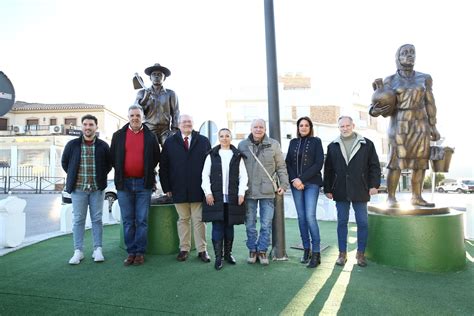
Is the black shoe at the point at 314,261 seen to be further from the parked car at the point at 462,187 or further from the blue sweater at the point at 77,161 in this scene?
the parked car at the point at 462,187

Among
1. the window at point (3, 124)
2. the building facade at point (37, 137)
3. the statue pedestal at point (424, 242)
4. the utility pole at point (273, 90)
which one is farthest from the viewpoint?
the window at point (3, 124)

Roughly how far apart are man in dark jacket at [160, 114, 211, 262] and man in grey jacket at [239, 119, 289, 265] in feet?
2.02

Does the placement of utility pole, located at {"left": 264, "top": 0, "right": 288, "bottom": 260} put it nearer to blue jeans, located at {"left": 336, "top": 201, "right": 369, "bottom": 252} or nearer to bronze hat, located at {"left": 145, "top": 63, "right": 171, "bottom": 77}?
blue jeans, located at {"left": 336, "top": 201, "right": 369, "bottom": 252}

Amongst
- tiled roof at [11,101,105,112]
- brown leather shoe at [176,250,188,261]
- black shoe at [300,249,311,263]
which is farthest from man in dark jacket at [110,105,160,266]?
tiled roof at [11,101,105,112]

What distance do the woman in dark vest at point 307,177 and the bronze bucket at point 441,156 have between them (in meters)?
1.58

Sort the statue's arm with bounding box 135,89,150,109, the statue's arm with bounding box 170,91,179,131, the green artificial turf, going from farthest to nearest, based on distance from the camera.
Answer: the statue's arm with bounding box 170,91,179,131, the statue's arm with bounding box 135,89,150,109, the green artificial turf

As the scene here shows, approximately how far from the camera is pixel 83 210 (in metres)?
4.79

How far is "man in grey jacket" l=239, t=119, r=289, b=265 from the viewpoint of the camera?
15.0ft

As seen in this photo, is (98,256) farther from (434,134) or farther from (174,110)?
(434,134)

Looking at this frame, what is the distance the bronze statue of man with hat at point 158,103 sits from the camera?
18.5 feet

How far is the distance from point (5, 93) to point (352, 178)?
4108mm

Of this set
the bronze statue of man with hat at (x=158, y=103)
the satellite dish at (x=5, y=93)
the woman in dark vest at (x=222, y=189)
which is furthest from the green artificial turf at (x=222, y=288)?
the bronze statue of man with hat at (x=158, y=103)

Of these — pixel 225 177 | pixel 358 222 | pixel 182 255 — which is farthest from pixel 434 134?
pixel 182 255

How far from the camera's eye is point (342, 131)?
4730 mm
